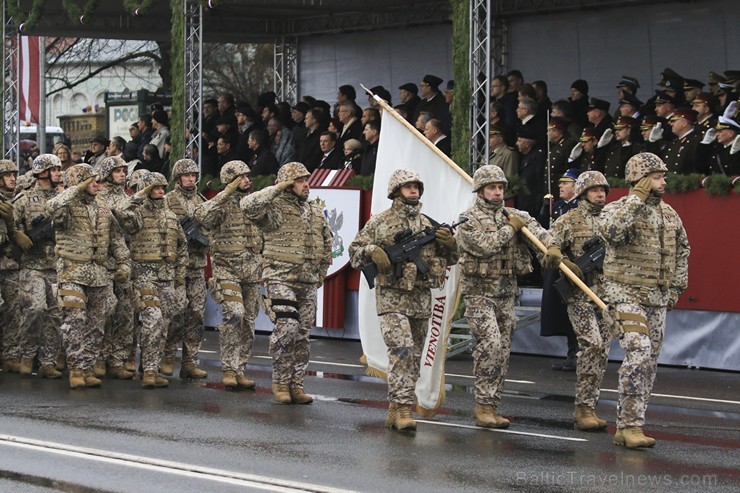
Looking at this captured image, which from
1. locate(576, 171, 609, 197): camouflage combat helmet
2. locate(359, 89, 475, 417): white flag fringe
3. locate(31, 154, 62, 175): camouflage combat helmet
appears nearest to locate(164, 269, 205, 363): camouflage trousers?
locate(31, 154, 62, 175): camouflage combat helmet

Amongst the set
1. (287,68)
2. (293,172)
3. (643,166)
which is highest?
(287,68)

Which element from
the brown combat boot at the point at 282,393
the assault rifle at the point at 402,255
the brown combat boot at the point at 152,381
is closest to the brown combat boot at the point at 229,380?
the brown combat boot at the point at 152,381

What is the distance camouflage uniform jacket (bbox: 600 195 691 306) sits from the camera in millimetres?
10812

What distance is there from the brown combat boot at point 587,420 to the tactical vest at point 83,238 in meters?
5.40

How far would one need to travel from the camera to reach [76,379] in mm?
14086

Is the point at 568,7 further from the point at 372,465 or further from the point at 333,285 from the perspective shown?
the point at 372,465

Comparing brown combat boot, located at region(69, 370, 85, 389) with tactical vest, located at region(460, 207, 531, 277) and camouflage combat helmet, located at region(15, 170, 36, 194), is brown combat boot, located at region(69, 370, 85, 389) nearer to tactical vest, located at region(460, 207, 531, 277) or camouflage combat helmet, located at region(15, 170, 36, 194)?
camouflage combat helmet, located at region(15, 170, 36, 194)

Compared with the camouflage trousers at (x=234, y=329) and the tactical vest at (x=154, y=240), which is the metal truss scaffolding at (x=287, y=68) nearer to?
the tactical vest at (x=154, y=240)

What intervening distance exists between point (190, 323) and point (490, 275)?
4946 millimetres

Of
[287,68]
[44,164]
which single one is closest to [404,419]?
[44,164]

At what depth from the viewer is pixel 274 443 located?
1048cm

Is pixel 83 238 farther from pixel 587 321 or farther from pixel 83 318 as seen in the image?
pixel 587 321

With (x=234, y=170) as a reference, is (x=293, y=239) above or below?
below

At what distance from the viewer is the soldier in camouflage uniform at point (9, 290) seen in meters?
15.5
